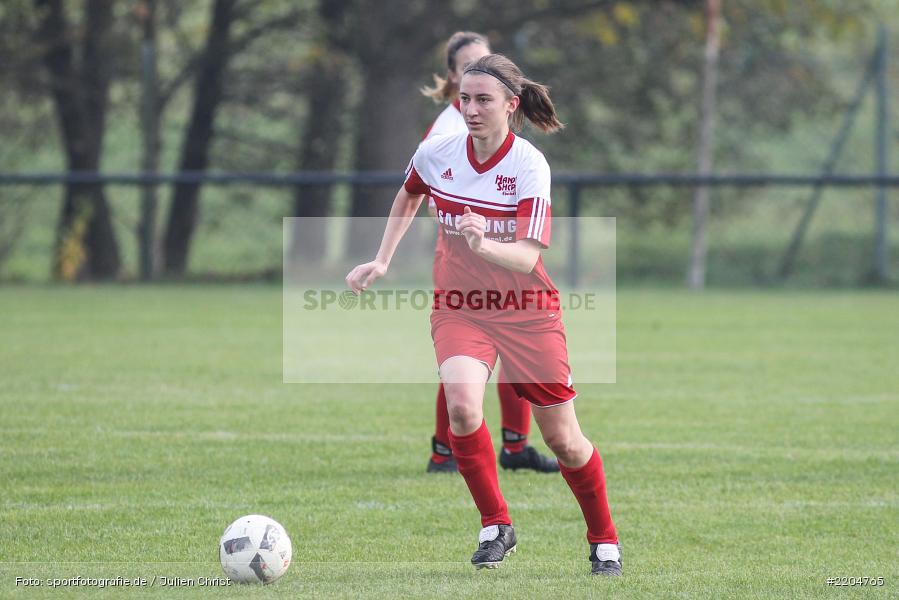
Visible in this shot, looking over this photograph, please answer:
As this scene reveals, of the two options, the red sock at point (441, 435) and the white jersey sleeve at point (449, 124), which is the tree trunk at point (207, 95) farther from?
the red sock at point (441, 435)

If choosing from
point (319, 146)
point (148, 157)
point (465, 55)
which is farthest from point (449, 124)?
point (319, 146)

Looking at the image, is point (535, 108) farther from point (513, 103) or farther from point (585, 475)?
point (585, 475)

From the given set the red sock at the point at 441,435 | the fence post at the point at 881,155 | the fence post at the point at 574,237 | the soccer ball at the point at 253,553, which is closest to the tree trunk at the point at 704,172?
the fence post at the point at 574,237

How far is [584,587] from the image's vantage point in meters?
4.20

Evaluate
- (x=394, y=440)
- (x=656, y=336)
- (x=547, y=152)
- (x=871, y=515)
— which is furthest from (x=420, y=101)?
(x=871, y=515)

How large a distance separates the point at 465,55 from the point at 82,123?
13.5 metres

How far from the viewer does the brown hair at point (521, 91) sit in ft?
14.8

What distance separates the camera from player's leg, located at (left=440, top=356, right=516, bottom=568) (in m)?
4.41

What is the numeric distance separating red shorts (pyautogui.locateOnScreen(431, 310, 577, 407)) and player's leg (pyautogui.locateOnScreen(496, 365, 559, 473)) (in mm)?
1739

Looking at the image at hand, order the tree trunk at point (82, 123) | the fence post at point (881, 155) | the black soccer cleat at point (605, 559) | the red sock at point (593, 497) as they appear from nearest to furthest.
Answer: the black soccer cleat at point (605, 559) < the red sock at point (593, 497) < the fence post at point (881, 155) < the tree trunk at point (82, 123)

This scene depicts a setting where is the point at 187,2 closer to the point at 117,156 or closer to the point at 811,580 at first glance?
the point at 117,156

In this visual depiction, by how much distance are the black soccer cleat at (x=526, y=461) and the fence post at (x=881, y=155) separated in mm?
11020

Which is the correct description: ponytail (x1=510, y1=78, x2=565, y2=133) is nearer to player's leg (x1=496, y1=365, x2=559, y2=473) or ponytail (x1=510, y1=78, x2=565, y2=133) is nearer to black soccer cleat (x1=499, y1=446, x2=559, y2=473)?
player's leg (x1=496, y1=365, x2=559, y2=473)

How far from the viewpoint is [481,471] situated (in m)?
4.51
